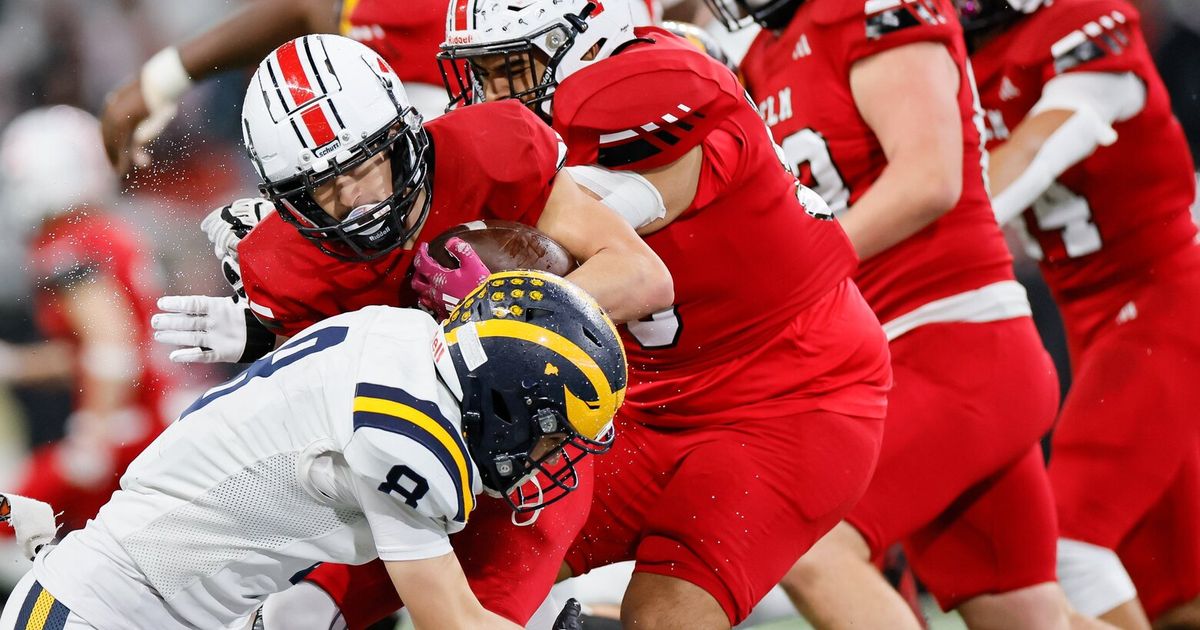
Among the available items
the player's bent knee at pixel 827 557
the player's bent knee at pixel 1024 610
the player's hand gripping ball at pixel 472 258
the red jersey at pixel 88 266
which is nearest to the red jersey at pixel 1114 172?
the player's bent knee at pixel 1024 610

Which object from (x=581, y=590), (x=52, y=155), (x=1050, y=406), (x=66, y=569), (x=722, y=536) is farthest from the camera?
(x=581, y=590)

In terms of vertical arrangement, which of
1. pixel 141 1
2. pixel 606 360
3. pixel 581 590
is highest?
pixel 606 360

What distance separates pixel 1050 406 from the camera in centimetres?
334

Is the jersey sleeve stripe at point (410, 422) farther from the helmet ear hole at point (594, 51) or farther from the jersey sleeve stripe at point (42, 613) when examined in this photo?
the helmet ear hole at point (594, 51)

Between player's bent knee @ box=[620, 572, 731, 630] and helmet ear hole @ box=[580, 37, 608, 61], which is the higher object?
helmet ear hole @ box=[580, 37, 608, 61]

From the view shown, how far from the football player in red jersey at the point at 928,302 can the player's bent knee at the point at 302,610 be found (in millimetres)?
998

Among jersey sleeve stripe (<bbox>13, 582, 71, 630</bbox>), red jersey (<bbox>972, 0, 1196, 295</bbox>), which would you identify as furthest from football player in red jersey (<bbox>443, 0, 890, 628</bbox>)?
red jersey (<bbox>972, 0, 1196, 295</bbox>)

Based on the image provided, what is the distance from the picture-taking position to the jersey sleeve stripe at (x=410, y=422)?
6.78 feet

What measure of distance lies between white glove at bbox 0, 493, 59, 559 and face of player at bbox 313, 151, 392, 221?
71 cm

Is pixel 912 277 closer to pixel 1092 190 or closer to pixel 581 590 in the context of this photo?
pixel 1092 190

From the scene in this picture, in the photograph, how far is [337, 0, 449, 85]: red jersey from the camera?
3754 mm

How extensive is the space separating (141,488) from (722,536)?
40.9 inches

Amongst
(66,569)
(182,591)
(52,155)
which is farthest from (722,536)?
(52,155)

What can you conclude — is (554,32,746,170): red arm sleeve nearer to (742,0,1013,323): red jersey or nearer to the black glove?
(742,0,1013,323): red jersey
